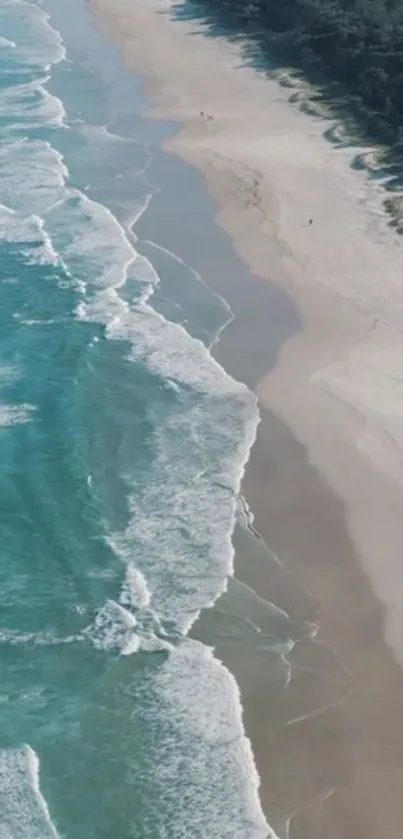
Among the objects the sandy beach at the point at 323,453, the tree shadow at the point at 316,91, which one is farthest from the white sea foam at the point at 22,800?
the tree shadow at the point at 316,91

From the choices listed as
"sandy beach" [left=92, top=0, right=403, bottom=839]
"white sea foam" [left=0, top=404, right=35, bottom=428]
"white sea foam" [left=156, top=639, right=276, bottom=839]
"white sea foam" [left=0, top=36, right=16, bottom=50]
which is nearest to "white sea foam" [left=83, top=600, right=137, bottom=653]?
"white sea foam" [left=156, top=639, right=276, bottom=839]

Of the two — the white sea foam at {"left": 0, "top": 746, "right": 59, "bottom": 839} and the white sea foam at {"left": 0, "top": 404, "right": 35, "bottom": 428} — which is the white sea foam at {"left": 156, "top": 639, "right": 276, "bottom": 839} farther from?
the white sea foam at {"left": 0, "top": 404, "right": 35, "bottom": 428}

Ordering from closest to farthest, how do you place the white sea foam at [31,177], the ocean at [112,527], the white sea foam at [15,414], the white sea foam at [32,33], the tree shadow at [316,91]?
the ocean at [112,527] → the white sea foam at [15,414] → the white sea foam at [31,177] → the tree shadow at [316,91] → the white sea foam at [32,33]

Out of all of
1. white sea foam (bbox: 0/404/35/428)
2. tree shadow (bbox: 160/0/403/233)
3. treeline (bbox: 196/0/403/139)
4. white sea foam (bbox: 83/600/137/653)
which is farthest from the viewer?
treeline (bbox: 196/0/403/139)

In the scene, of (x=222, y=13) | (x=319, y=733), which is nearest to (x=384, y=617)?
(x=319, y=733)

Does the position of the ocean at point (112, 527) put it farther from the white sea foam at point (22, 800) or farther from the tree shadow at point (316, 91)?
the tree shadow at point (316, 91)

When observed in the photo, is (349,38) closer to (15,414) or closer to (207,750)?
(15,414)

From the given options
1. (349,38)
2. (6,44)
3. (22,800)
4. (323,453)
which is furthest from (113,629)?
(6,44)
